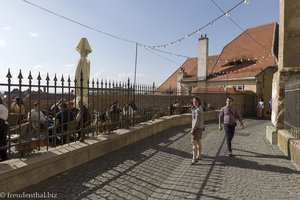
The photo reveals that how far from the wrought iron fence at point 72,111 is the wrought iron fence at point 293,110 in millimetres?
4654

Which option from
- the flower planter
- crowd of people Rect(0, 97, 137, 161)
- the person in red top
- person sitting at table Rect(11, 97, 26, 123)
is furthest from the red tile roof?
the flower planter

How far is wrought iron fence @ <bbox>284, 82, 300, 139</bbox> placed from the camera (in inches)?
324

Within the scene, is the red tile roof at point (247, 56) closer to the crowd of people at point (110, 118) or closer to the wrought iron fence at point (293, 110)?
the wrought iron fence at point (293, 110)

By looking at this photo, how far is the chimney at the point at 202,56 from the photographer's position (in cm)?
3312

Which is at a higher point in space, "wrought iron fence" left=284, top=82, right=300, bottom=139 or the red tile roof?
the red tile roof

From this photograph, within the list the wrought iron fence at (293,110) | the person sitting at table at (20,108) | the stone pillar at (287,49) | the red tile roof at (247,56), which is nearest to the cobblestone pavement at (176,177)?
the wrought iron fence at (293,110)

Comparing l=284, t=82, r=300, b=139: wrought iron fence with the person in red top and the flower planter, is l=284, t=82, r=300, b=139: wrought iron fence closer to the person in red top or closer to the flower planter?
the person in red top

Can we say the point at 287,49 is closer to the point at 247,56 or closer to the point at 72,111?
the point at 72,111

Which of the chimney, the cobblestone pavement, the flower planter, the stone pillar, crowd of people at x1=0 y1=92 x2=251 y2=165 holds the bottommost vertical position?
the cobblestone pavement

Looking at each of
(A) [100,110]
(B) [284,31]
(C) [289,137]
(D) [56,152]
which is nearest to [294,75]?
(B) [284,31]

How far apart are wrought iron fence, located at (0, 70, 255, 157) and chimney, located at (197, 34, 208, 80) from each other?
1975 cm

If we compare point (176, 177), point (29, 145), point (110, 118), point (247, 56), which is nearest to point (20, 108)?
point (29, 145)

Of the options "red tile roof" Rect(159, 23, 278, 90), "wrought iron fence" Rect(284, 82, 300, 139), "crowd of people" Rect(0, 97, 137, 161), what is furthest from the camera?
"red tile roof" Rect(159, 23, 278, 90)

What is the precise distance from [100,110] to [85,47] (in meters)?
2.55
